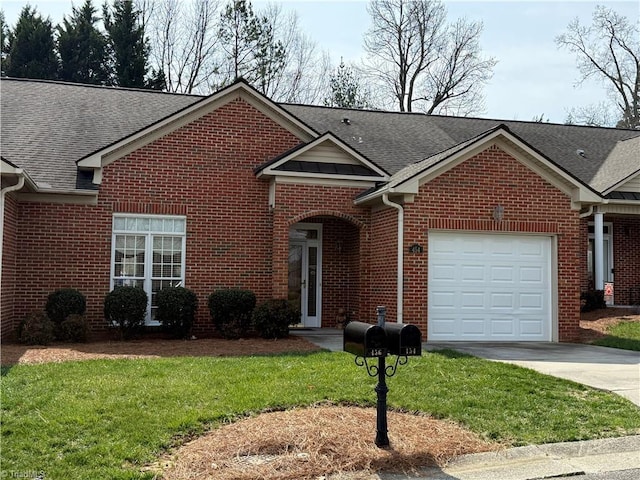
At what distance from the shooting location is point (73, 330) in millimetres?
12453

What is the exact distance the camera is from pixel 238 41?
35.2 meters

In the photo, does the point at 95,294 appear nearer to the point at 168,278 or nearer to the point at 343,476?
the point at 168,278

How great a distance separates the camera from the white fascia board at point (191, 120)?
45.6 ft

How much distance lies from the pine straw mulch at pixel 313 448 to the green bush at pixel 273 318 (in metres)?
6.38

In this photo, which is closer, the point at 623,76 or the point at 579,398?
the point at 579,398

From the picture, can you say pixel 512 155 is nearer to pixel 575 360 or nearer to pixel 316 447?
pixel 575 360

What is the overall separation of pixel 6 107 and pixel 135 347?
8.60 meters

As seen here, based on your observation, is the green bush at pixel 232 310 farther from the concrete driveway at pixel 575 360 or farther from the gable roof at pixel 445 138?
the gable roof at pixel 445 138

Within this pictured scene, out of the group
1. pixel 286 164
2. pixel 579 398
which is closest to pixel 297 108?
pixel 286 164

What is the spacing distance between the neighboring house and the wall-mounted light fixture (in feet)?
0.08

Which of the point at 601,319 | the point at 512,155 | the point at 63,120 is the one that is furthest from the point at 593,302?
the point at 63,120

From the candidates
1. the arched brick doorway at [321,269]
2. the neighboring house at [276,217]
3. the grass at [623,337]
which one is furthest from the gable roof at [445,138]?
the grass at [623,337]

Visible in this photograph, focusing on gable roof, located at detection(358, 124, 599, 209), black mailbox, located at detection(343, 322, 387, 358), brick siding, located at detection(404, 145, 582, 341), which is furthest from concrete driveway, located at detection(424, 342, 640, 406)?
black mailbox, located at detection(343, 322, 387, 358)

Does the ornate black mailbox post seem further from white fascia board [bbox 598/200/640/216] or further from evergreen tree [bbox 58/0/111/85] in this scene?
evergreen tree [bbox 58/0/111/85]
